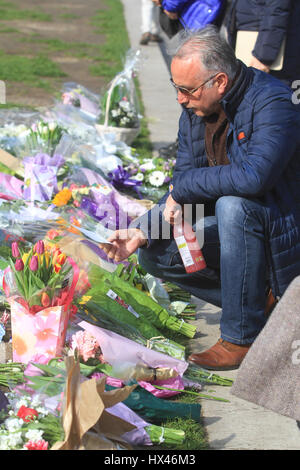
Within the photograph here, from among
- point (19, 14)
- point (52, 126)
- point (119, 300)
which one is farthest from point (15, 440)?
point (19, 14)

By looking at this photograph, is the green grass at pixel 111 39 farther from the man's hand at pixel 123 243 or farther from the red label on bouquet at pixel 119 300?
the red label on bouquet at pixel 119 300

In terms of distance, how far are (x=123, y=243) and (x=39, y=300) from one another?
0.61 metres

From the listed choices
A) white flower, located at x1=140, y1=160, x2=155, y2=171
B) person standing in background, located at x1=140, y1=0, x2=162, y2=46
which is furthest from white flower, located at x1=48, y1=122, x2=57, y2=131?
person standing in background, located at x1=140, y1=0, x2=162, y2=46

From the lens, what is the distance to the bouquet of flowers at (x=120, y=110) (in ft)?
18.0

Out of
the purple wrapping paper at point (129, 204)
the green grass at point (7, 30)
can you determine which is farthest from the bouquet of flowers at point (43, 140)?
the green grass at point (7, 30)

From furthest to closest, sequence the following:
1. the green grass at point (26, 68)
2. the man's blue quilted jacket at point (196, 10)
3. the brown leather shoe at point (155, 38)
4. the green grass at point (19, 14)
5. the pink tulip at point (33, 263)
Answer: the green grass at point (19, 14) < the brown leather shoe at point (155, 38) < the green grass at point (26, 68) < the man's blue quilted jacket at point (196, 10) < the pink tulip at point (33, 263)

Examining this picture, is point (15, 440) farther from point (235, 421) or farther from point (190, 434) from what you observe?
point (235, 421)

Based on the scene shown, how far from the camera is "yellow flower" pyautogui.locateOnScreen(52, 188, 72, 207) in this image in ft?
13.4

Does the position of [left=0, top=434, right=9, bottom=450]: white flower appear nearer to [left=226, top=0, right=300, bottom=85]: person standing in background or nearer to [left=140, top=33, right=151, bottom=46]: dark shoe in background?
[left=226, top=0, right=300, bottom=85]: person standing in background

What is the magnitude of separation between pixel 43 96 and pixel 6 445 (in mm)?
5791

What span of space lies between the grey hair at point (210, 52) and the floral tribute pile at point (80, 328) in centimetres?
86

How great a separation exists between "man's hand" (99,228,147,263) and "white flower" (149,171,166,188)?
1.68 m

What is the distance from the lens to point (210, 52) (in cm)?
284

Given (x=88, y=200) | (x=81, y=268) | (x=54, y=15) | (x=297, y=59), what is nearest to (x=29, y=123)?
(x=88, y=200)
